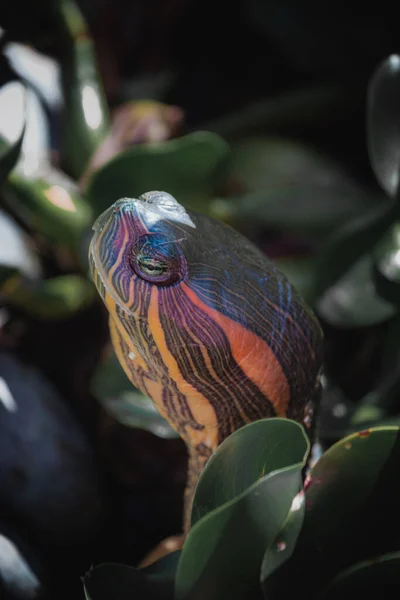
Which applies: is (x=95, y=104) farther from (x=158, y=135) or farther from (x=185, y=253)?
(x=185, y=253)

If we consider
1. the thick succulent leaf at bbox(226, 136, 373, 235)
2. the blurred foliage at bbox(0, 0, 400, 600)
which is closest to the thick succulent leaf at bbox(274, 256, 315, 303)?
the blurred foliage at bbox(0, 0, 400, 600)

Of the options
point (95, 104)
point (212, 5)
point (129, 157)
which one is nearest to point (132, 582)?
point (129, 157)

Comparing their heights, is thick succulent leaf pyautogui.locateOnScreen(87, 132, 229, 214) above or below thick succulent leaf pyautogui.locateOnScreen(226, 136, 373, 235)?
above

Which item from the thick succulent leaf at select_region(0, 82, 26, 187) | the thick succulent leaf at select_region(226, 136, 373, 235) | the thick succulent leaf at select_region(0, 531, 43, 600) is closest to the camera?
the thick succulent leaf at select_region(0, 531, 43, 600)

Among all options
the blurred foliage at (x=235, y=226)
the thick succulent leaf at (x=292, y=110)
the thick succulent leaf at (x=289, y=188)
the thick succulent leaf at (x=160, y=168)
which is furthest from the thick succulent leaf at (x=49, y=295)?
the thick succulent leaf at (x=292, y=110)

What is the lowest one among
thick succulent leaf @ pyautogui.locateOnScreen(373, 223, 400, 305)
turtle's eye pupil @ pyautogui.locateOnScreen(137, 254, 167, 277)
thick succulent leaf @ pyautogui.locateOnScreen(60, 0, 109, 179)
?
thick succulent leaf @ pyautogui.locateOnScreen(373, 223, 400, 305)

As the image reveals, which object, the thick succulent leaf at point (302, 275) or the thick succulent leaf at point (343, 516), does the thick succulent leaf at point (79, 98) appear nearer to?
the thick succulent leaf at point (302, 275)

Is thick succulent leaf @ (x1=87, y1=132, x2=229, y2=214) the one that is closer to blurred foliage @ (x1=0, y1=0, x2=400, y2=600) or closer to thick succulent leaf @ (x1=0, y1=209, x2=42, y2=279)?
blurred foliage @ (x1=0, y1=0, x2=400, y2=600)
